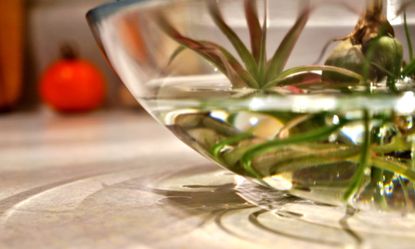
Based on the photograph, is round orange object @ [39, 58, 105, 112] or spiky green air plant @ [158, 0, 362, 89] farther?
round orange object @ [39, 58, 105, 112]

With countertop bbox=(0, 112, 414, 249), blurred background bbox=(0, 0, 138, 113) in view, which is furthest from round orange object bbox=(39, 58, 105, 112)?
countertop bbox=(0, 112, 414, 249)

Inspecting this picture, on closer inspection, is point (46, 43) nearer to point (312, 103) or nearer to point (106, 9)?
point (106, 9)

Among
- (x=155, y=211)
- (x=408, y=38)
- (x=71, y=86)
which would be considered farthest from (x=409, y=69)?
(x=71, y=86)

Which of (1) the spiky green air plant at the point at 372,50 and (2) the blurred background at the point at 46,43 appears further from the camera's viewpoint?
(2) the blurred background at the point at 46,43

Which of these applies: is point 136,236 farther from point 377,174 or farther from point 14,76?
point 14,76

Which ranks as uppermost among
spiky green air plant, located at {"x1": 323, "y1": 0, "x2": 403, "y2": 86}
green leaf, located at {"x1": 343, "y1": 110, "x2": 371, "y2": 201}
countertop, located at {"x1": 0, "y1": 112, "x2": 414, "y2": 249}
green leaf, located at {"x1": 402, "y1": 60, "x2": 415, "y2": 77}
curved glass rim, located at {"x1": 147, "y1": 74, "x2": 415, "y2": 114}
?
spiky green air plant, located at {"x1": 323, "y1": 0, "x2": 403, "y2": 86}

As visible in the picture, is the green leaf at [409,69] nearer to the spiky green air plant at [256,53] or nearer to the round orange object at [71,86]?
the spiky green air plant at [256,53]

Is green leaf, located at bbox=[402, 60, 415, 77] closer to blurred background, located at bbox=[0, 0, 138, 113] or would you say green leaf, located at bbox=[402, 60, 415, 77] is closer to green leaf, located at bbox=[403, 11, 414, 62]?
green leaf, located at bbox=[403, 11, 414, 62]

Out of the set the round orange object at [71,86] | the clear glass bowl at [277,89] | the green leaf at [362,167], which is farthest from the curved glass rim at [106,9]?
the round orange object at [71,86]
